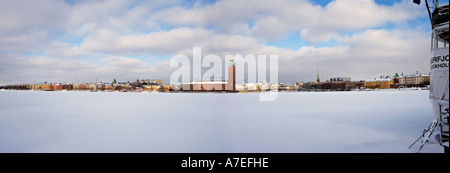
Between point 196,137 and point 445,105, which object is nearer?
point 445,105

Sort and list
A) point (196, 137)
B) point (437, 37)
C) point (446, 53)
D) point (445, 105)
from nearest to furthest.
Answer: point (445, 105)
point (446, 53)
point (437, 37)
point (196, 137)

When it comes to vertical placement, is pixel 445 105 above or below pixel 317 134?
above

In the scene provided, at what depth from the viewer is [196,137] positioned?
10445 mm

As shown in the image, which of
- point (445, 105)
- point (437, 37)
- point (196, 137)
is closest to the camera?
point (445, 105)

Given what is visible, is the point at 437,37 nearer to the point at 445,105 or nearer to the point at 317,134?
the point at 445,105
